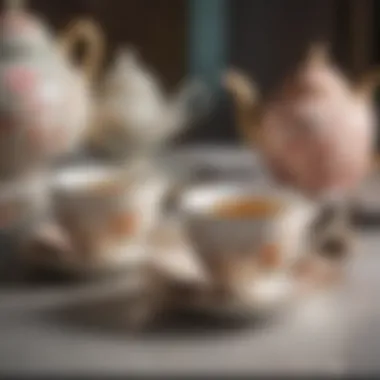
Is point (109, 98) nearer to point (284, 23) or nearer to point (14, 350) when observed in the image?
point (284, 23)

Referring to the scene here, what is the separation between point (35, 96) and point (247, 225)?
0.19 meters

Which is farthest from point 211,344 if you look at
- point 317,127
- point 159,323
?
point 317,127

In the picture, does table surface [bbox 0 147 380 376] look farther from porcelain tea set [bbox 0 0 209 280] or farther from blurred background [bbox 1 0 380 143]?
blurred background [bbox 1 0 380 143]

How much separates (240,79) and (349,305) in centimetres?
20

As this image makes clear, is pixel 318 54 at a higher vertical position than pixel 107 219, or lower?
higher

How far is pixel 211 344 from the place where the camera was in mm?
506

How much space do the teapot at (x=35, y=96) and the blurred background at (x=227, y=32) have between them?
0.08ft

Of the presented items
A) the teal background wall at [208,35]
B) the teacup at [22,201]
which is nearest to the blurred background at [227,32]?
the teal background wall at [208,35]

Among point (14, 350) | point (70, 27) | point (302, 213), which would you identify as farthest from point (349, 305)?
point (70, 27)

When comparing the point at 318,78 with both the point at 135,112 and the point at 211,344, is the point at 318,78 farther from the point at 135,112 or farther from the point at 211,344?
the point at 211,344

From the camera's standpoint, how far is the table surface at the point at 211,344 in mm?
477

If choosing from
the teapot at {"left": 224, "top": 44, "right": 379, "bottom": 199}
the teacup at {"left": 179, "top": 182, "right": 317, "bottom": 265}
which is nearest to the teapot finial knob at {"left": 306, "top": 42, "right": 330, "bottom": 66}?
the teapot at {"left": 224, "top": 44, "right": 379, "bottom": 199}

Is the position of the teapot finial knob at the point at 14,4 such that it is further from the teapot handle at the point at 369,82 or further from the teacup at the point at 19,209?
the teapot handle at the point at 369,82

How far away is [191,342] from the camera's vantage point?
0.51m
